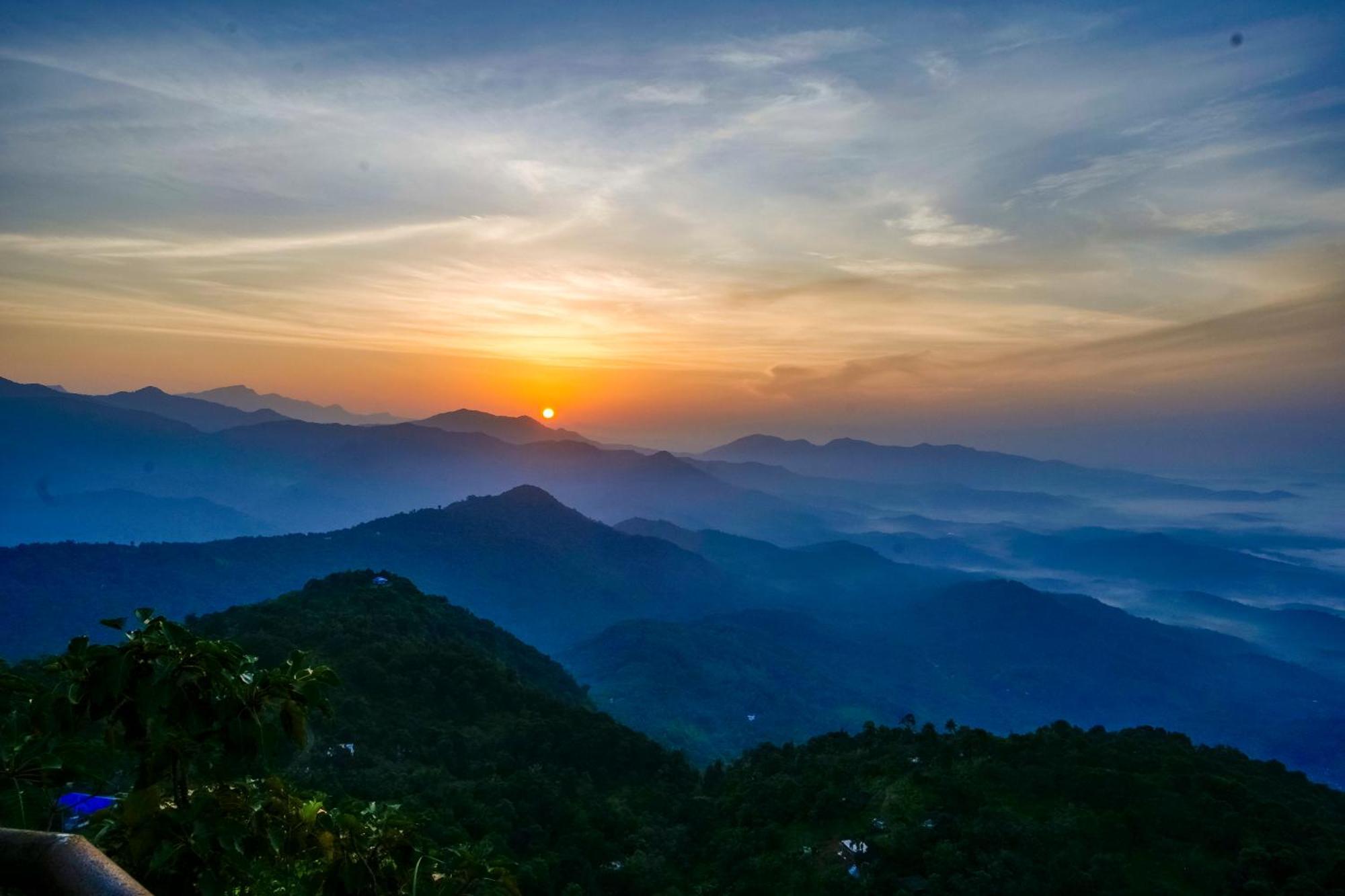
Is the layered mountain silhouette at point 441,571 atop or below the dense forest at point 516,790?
below

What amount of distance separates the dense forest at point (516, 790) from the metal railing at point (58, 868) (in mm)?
1188

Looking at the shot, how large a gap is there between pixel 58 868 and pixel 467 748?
3898 centimetres

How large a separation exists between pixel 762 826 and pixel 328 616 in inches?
1457

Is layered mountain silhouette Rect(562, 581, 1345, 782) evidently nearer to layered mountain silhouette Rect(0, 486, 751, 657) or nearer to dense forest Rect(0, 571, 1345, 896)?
layered mountain silhouette Rect(0, 486, 751, 657)

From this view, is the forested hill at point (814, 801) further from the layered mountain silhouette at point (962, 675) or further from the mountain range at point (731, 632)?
the layered mountain silhouette at point (962, 675)

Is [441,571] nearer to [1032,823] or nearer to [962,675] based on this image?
[962,675]

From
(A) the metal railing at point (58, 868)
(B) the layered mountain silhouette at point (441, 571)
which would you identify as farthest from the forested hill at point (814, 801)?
(B) the layered mountain silhouette at point (441, 571)

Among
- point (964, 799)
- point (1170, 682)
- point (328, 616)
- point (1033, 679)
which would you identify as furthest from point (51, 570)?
point (1170, 682)

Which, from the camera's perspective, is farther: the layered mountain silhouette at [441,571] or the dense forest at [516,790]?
the layered mountain silhouette at [441,571]

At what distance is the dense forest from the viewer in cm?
440

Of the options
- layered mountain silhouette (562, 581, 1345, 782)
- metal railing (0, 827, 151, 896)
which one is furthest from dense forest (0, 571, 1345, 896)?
layered mountain silhouette (562, 581, 1345, 782)

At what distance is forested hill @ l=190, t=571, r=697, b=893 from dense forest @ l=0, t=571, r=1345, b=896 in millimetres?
176

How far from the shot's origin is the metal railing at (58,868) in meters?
2.72

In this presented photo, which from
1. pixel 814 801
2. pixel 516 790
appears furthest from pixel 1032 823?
pixel 516 790
